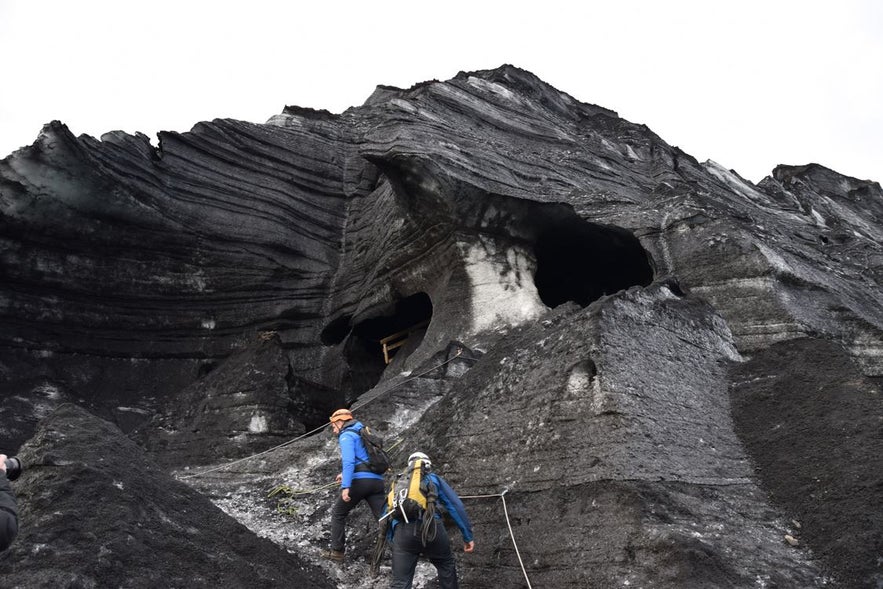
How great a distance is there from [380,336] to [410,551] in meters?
13.0

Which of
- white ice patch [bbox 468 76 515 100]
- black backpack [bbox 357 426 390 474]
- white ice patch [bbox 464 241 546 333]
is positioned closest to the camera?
black backpack [bbox 357 426 390 474]

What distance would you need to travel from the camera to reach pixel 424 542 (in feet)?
19.8

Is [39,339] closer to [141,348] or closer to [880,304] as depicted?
[141,348]

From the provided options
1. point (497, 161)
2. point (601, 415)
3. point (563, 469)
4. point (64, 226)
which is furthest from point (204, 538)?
point (64, 226)

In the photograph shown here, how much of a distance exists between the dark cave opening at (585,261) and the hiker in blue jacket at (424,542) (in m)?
9.37

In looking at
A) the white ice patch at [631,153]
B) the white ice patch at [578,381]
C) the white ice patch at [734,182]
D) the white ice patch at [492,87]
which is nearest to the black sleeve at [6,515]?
the white ice patch at [578,381]

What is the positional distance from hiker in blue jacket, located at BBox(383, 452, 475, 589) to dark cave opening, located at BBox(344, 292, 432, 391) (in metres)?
10.9

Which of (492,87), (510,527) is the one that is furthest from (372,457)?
(492,87)

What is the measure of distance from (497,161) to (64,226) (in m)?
9.38

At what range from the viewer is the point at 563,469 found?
23.0 ft

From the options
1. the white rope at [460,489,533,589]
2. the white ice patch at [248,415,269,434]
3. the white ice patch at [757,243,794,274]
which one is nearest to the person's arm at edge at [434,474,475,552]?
the white rope at [460,489,533,589]

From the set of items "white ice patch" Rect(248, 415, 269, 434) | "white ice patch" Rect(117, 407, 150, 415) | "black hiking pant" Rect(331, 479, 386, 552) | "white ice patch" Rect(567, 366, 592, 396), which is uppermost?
"white ice patch" Rect(117, 407, 150, 415)

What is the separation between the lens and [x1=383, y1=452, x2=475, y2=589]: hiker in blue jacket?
240 inches

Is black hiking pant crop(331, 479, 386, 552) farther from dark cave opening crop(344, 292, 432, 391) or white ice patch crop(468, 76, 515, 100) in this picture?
white ice patch crop(468, 76, 515, 100)
